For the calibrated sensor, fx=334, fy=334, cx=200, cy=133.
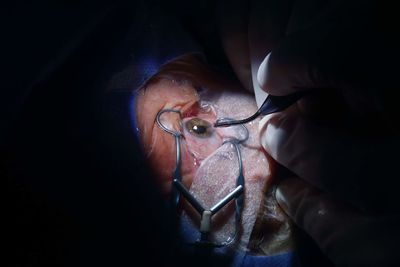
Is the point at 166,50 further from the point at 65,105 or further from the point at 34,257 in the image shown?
the point at 34,257

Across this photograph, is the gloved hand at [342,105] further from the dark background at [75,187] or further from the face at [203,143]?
the dark background at [75,187]

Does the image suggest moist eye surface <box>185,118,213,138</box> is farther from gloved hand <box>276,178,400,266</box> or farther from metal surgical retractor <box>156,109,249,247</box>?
gloved hand <box>276,178,400,266</box>

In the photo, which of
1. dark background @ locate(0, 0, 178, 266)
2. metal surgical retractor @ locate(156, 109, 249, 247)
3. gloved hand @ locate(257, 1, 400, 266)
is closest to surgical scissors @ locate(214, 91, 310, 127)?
gloved hand @ locate(257, 1, 400, 266)

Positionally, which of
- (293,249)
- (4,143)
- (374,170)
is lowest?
(293,249)

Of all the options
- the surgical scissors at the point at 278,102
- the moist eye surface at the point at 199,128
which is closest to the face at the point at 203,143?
the moist eye surface at the point at 199,128

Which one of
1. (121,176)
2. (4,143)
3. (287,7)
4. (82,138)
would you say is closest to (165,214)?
(121,176)

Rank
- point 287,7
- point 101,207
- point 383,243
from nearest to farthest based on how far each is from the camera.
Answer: point 383,243 < point 101,207 < point 287,7

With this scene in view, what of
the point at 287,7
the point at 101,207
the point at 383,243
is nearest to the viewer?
the point at 383,243

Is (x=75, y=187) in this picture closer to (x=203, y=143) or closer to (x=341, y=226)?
(x=203, y=143)

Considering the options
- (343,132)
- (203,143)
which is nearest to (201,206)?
(203,143)
